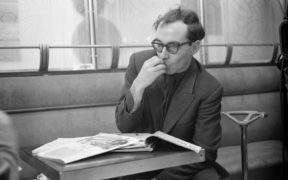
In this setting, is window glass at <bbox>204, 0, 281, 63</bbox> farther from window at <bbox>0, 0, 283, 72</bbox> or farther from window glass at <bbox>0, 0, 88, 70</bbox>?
window glass at <bbox>0, 0, 88, 70</bbox>

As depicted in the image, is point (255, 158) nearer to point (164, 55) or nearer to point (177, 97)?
point (177, 97)

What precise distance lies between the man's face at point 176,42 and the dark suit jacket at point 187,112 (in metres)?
0.09

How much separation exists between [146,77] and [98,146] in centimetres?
62

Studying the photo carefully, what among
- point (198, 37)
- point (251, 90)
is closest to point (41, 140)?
point (198, 37)

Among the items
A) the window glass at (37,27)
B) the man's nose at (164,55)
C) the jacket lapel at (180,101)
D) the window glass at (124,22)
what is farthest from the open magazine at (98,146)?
the window glass at (124,22)

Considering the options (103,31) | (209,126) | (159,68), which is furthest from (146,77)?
(103,31)

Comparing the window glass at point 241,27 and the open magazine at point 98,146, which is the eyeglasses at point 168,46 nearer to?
the open magazine at point 98,146

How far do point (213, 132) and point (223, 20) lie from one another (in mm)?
2022

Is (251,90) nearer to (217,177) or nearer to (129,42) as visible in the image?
(129,42)

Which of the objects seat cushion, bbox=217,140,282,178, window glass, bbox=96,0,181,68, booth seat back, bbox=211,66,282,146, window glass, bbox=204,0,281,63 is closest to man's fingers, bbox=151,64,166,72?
window glass, bbox=96,0,181,68

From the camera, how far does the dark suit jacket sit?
6.54 feet

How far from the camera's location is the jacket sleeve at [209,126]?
201cm

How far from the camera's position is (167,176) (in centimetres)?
207

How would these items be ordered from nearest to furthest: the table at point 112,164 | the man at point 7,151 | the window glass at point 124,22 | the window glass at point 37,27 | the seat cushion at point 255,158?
the man at point 7,151 → the table at point 112,164 → the window glass at point 37,27 → the seat cushion at point 255,158 → the window glass at point 124,22
